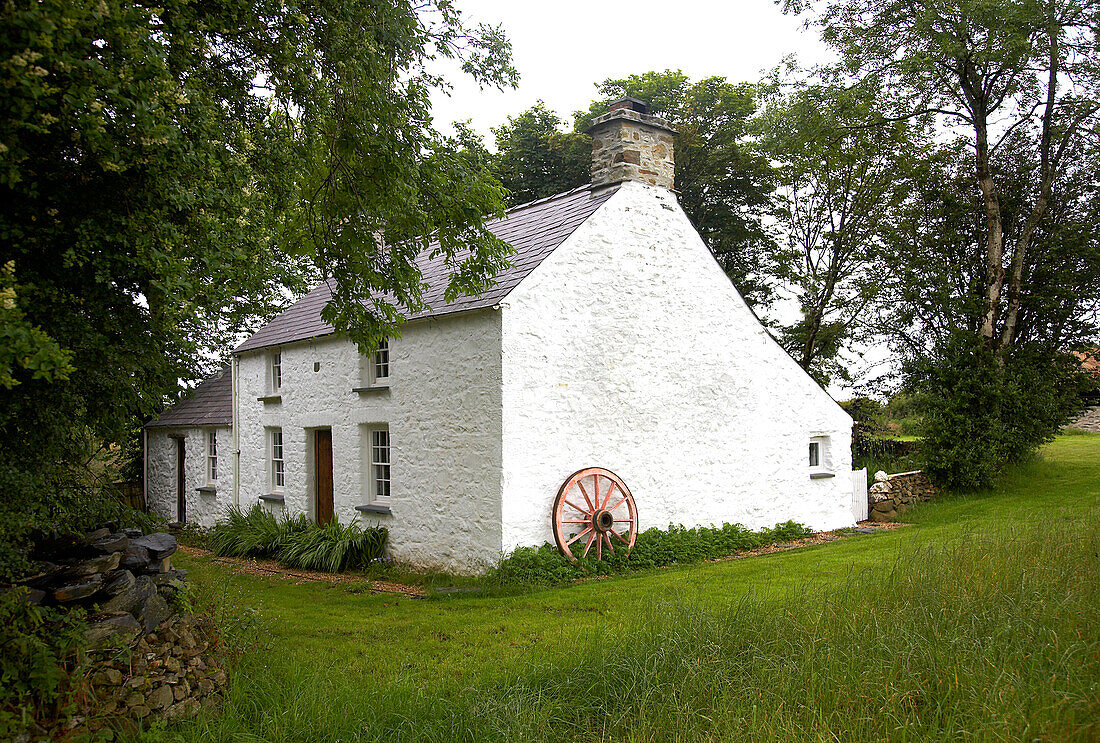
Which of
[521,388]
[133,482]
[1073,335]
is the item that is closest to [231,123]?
[521,388]

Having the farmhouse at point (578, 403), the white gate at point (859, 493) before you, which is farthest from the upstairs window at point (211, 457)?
the white gate at point (859, 493)

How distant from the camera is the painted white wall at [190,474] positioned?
18.9 m

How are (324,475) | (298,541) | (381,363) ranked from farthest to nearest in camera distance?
(324,475), (298,541), (381,363)

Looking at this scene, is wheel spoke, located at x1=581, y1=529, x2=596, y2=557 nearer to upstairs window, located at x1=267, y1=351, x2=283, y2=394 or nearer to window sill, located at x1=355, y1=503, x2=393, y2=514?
window sill, located at x1=355, y1=503, x2=393, y2=514

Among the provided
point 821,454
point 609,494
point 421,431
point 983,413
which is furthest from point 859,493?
point 421,431

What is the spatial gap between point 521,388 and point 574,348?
1.23 metres

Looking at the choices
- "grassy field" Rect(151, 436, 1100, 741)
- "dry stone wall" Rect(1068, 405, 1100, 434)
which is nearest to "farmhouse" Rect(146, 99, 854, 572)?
"grassy field" Rect(151, 436, 1100, 741)

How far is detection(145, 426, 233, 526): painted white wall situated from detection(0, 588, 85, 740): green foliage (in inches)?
542

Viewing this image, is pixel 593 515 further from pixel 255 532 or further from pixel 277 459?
pixel 277 459

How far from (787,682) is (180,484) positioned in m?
20.1

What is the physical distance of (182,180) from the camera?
554 centimetres

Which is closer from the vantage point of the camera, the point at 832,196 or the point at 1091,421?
Result: the point at 832,196

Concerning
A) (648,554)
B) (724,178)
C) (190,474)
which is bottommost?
(648,554)

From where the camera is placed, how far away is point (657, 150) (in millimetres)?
13203
